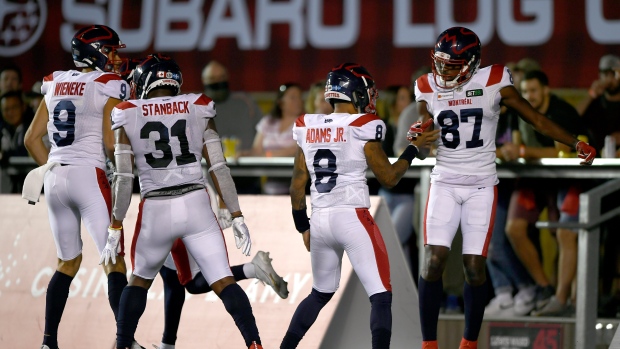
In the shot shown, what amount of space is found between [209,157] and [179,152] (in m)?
0.18

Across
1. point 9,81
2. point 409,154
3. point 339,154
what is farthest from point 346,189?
point 9,81

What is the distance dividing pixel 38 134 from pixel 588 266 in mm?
3607

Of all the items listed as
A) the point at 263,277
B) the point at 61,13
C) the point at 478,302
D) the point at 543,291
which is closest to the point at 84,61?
the point at 263,277

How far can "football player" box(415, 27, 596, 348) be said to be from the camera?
657 cm

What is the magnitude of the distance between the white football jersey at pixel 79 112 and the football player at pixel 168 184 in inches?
29.4

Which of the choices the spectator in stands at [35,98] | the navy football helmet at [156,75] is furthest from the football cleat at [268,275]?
the spectator in stands at [35,98]

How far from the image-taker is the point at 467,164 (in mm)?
6645

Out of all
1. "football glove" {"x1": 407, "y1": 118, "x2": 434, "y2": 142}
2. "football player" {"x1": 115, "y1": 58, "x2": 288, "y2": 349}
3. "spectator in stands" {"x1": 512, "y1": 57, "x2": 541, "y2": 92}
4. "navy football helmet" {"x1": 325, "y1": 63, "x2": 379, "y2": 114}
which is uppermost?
"navy football helmet" {"x1": 325, "y1": 63, "x2": 379, "y2": 114}

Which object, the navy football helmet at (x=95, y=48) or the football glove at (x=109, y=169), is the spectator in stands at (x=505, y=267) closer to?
the football glove at (x=109, y=169)

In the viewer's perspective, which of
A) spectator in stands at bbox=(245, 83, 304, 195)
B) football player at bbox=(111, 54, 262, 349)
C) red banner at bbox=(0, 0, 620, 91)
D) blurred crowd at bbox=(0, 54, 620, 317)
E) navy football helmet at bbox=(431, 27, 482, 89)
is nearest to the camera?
football player at bbox=(111, 54, 262, 349)

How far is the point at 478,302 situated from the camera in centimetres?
655

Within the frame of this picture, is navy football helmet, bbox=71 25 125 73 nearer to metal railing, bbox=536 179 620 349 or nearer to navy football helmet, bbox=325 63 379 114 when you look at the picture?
navy football helmet, bbox=325 63 379 114

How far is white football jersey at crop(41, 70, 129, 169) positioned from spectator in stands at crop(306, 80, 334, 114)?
8.50ft

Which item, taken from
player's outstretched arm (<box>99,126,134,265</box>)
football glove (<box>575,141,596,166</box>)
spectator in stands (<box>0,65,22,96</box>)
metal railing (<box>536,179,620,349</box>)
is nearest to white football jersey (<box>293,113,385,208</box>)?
player's outstretched arm (<box>99,126,134,265</box>)
